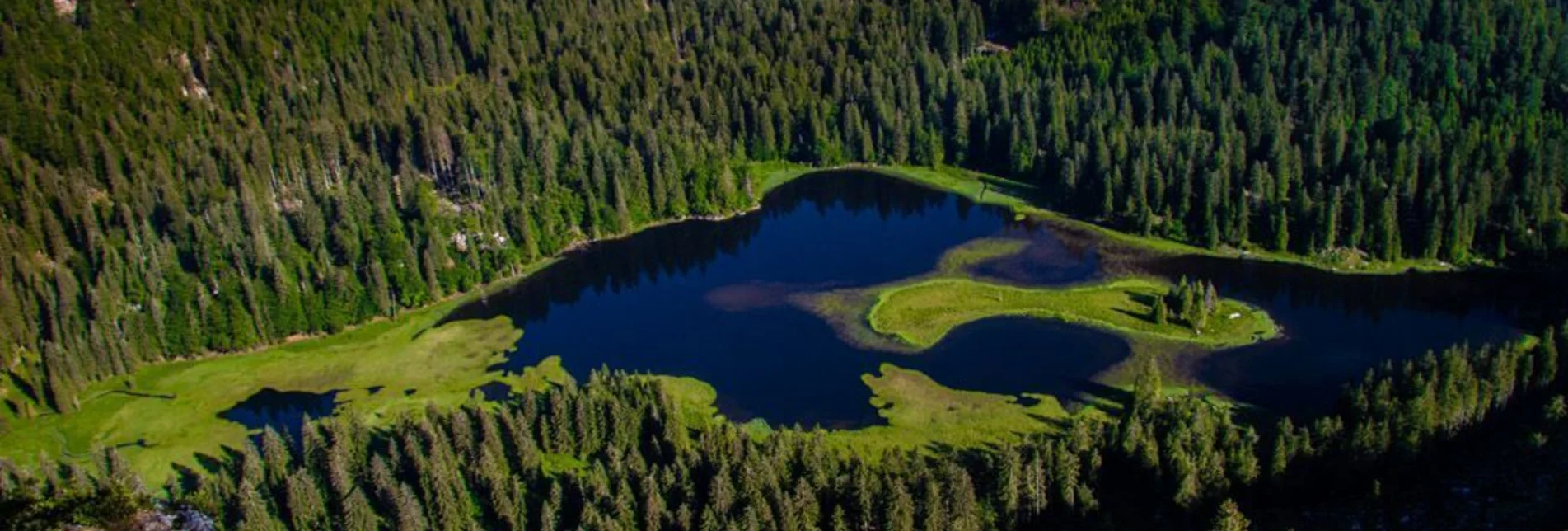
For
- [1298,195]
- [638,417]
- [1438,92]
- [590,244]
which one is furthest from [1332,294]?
[590,244]

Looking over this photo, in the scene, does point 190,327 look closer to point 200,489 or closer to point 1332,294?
point 200,489

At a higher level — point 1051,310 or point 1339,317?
point 1051,310

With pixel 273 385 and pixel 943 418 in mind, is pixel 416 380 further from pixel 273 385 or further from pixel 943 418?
pixel 943 418

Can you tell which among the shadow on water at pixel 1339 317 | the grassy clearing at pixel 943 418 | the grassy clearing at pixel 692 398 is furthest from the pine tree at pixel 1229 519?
the grassy clearing at pixel 692 398

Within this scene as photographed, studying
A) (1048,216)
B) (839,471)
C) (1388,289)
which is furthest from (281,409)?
(1388,289)

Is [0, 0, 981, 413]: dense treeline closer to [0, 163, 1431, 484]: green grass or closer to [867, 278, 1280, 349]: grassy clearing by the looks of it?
[0, 163, 1431, 484]: green grass
